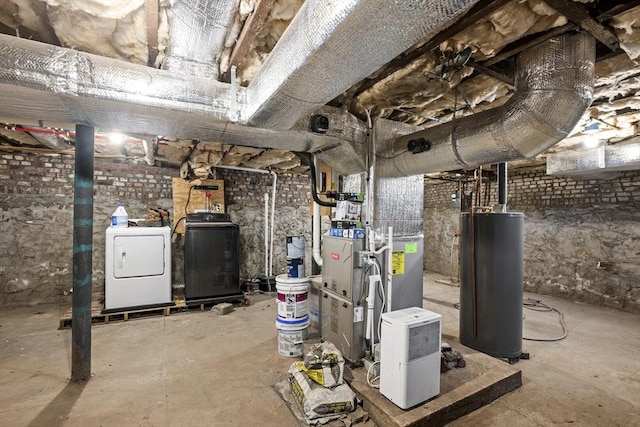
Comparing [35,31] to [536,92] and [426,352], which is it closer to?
[536,92]

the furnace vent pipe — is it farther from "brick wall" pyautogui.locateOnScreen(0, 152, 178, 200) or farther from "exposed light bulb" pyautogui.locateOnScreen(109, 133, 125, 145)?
"brick wall" pyautogui.locateOnScreen(0, 152, 178, 200)

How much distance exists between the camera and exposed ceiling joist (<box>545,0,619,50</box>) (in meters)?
1.43

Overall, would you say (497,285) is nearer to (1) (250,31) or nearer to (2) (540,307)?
(2) (540,307)

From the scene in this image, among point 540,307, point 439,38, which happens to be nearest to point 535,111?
point 439,38

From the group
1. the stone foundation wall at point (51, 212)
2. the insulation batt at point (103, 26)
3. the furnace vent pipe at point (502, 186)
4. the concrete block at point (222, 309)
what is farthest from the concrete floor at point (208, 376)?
the insulation batt at point (103, 26)

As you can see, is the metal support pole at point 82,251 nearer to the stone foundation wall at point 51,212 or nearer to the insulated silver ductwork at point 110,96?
the insulated silver ductwork at point 110,96

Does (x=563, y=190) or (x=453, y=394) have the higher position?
(x=563, y=190)

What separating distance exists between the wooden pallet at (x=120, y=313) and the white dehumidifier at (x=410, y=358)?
3184mm

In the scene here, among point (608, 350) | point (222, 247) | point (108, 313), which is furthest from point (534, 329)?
point (108, 313)

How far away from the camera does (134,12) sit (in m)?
1.53

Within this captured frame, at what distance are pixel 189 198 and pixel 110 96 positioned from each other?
351 cm

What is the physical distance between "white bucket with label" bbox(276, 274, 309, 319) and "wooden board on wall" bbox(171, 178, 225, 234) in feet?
9.27

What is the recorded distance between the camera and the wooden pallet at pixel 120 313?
3.63 metres

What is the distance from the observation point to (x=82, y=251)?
95.7 inches
